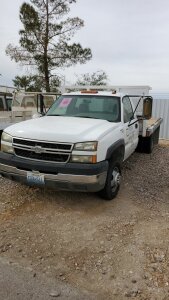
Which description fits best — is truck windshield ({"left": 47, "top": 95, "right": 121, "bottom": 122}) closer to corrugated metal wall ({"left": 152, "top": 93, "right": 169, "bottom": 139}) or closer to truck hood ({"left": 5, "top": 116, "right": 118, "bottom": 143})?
truck hood ({"left": 5, "top": 116, "right": 118, "bottom": 143})

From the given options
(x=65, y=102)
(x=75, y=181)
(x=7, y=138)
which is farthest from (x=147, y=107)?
(x=7, y=138)

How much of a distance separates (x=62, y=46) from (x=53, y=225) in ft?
59.0

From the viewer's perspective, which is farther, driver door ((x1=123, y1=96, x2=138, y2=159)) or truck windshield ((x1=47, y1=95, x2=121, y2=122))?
driver door ((x1=123, y1=96, x2=138, y2=159))

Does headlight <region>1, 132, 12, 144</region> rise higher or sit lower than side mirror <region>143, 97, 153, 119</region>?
lower

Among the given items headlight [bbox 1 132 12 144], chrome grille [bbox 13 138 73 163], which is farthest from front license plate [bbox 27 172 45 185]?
headlight [bbox 1 132 12 144]

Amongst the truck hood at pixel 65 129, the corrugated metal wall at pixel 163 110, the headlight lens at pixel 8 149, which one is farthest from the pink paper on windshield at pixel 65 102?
the corrugated metal wall at pixel 163 110

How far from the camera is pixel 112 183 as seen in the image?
188 inches

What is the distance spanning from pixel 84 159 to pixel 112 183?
913 millimetres

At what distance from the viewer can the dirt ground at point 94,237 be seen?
2996mm

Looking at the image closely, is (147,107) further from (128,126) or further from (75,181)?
(75,181)

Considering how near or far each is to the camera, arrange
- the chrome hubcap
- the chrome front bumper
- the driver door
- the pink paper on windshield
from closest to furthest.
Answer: the chrome front bumper, the chrome hubcap, the driver door, the pink paper on windshield

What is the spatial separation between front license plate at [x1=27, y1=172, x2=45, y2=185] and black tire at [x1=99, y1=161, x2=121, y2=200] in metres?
1.02

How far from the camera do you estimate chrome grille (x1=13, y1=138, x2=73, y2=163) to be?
4.14m

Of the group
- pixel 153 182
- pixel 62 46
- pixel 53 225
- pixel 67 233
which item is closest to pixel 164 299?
pixel 67 233
